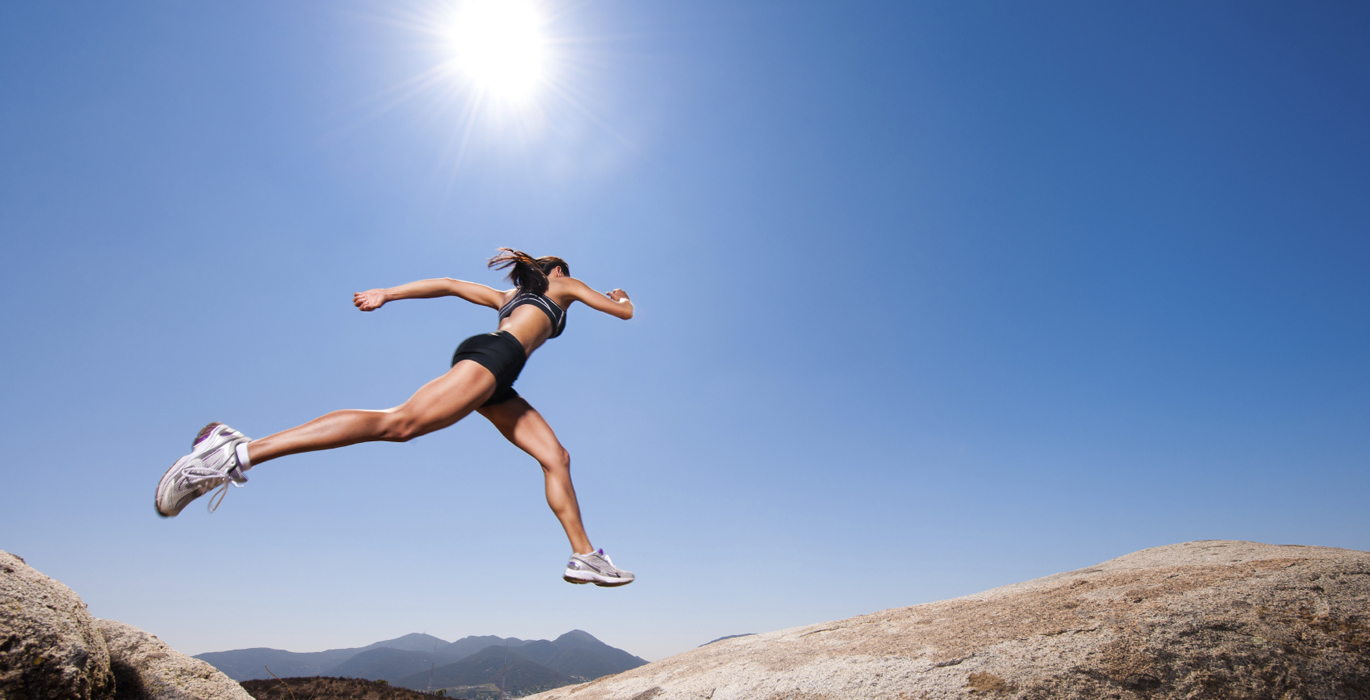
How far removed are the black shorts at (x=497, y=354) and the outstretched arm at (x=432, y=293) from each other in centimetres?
69

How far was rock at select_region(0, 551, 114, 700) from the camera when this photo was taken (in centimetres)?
280

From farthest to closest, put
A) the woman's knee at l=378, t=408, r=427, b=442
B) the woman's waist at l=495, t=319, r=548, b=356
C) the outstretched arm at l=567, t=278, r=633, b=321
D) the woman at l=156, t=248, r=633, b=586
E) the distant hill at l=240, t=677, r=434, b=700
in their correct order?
the distant hill at l=240, t=677, r=434, b=700 → the outstretched arm at l=567, t=278, r=633, b=321 → the woman's waist at l=495, t=319, r=548, b=356 → the woman's knee at l=378, t=408, r=427, b=442 → the woman at l=156, t=248, r=633, b=586

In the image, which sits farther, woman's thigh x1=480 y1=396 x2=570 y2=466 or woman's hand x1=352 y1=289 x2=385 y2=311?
woman's thigh x1=480 y1=396 x2=570 y2=466

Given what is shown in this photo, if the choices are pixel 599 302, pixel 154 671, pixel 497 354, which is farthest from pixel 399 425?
pixel 154 671

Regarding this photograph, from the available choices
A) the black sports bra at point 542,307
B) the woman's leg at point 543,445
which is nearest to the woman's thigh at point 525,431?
the woman's leg at point 543,445

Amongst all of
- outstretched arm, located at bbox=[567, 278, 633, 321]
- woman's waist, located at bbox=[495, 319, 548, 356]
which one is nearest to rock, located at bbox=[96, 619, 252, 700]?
woman's waist, located at bbox=[495, 319, 548, 356]

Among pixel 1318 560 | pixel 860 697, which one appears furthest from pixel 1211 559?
pixel 860 697

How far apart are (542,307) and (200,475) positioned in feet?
6.91

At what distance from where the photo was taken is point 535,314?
3.90 metres

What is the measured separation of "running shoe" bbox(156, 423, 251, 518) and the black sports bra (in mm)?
1677

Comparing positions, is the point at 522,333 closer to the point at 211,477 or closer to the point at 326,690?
the point at 211,477

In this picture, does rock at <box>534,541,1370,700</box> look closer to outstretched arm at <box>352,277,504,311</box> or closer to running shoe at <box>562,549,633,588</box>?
running shoe at <box>562,549,633,588</box>

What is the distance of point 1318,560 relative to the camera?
184 inches

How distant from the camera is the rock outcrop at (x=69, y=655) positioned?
2.84m
